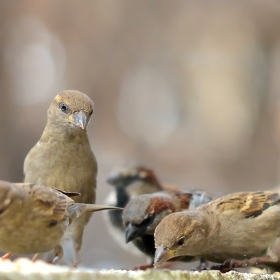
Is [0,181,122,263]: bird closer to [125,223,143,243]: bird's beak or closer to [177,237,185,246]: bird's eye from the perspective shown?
[177,237,185,246]: bird's eye

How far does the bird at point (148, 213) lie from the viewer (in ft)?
10.1

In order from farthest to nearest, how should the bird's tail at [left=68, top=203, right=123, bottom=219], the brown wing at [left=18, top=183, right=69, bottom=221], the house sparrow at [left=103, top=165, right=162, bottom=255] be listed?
the house sparrow at [left=103, top=165, right=162, bottom=255] → the bird's tail at [left=68, top=203, right=123, bottom=219] → the brown wing at [left=18, top=183, right=69, bottom=221]

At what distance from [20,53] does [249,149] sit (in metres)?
3.70

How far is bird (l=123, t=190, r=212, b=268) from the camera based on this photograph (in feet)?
10.1

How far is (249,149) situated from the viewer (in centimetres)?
887

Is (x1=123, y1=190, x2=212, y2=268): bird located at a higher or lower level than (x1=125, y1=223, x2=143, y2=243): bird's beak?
higher

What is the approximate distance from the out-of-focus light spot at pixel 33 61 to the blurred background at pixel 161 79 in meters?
0.02

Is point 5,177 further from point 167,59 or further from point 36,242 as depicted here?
point 36,242

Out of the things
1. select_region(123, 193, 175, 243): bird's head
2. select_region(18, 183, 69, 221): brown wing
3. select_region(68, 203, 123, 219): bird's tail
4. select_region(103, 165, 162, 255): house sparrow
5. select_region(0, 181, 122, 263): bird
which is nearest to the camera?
select_region(0, 181, 122, 263): bird

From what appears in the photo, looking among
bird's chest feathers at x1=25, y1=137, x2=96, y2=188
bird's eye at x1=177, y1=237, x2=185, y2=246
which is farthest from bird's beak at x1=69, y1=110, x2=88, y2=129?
bird's eye at x1=177, y1=237, x2=185, y2=246

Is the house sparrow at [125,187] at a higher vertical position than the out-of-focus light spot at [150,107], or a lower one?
lower

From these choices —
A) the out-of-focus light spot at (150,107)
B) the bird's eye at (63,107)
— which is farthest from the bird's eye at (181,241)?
the out-of-focus light spot at (150,107)

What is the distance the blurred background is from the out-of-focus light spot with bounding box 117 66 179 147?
0.05 feet

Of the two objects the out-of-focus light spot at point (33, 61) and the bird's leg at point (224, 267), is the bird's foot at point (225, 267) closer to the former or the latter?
the bird's leg at point (224, 267)
